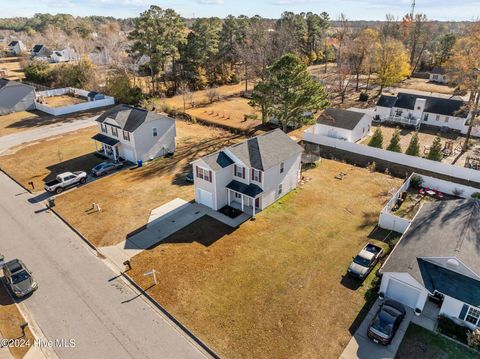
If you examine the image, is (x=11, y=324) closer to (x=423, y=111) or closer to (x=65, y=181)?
(x=65, y=181)

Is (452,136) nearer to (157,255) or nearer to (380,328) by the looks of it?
(380,328)

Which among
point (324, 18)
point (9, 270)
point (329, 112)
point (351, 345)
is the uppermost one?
point (324, 18)

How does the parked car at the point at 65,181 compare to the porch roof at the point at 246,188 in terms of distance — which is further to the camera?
the parked car at the point at 65,181

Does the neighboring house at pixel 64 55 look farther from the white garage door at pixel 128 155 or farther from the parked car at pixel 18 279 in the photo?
the parked car at pixel 18 279

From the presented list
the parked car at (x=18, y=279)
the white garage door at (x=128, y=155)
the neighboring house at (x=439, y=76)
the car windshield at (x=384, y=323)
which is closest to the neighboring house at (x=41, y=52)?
the white garage door at (x=128, y=155)

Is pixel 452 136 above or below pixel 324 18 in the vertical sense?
below

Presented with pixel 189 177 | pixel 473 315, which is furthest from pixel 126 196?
pixel 473 315

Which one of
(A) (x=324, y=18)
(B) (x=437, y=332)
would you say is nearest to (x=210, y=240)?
(B) (x=437, y=332)

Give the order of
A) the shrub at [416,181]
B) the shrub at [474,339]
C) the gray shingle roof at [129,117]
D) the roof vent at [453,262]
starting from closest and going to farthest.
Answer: the shrub at [474,339] < the roof vent at [453,262] < the shrub at [416,181] < the gray shingle roof at [129,117]
